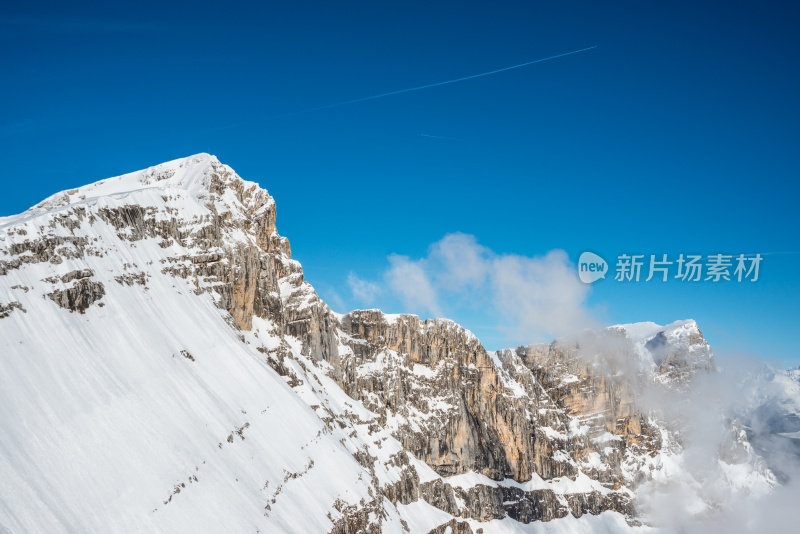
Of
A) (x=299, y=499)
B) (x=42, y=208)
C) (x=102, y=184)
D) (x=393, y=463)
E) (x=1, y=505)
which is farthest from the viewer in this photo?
(x=393, y=463)

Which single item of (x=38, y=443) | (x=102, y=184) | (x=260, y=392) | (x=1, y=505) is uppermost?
(x=102, y=184)

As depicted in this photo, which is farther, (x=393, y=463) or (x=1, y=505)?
(x=393, y=463)

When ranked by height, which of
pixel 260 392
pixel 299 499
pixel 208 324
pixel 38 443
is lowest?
pixel 38 443

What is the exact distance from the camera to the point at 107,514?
67.8 m

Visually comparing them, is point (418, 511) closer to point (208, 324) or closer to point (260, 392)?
point (260, 392)

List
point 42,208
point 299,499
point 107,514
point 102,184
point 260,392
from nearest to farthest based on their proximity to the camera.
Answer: point 107,514, point 299,499, point 260,392, point 42,208, point 102,184

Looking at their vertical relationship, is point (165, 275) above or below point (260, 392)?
above

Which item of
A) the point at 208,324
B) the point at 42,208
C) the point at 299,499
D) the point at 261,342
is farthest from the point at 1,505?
the point at 42,208

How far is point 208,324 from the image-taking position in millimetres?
120938

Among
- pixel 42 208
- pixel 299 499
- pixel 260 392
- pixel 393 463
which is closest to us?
pixel 299 499

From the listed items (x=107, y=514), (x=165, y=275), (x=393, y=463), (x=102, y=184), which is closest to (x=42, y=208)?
(x=102, y=184)

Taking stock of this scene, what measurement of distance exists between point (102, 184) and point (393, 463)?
368ft

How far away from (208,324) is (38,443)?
53.1m

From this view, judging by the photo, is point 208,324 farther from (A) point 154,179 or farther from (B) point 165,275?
(A) point 154,179
